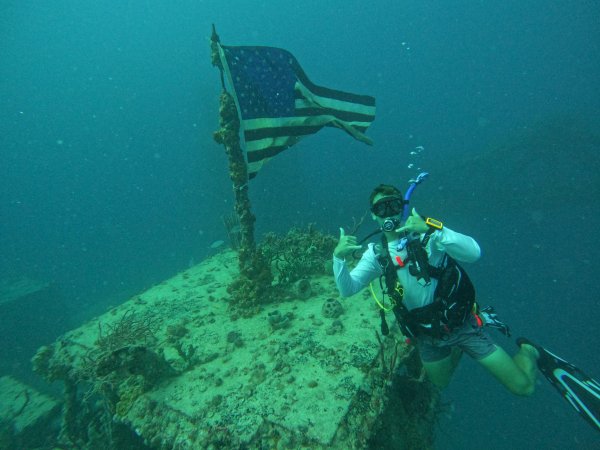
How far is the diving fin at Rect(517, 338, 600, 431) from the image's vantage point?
3.77 m

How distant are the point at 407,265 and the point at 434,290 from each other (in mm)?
460

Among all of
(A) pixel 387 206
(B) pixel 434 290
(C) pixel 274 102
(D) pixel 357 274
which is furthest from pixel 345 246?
(C) pixel 274 102

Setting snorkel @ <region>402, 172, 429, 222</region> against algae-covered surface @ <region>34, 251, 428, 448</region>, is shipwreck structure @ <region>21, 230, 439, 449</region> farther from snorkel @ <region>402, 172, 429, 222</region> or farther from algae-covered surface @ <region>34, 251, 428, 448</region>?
snorkel @ <region>402, 172, 429, 222</region>

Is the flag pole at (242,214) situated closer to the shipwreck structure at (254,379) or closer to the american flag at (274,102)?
the shipwreck structure at (254,379)

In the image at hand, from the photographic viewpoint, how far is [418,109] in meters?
143

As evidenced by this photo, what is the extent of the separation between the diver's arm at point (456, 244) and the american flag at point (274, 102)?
2839 millimetres

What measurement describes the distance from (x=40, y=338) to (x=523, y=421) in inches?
1022

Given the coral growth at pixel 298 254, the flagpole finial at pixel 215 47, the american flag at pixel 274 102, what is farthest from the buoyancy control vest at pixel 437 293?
the flagpole finial at pixel 215 47

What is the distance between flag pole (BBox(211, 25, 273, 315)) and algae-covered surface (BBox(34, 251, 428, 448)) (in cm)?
36

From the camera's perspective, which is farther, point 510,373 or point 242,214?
point 242,214

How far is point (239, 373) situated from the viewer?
4.77m

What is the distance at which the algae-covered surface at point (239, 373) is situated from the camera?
3672 millimetres

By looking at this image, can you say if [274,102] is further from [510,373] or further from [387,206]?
[510,373]

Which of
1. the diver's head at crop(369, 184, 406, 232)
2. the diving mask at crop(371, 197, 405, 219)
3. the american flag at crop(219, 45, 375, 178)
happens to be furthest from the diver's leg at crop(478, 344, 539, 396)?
the american flag at crop(219, 45, 375, 178)
